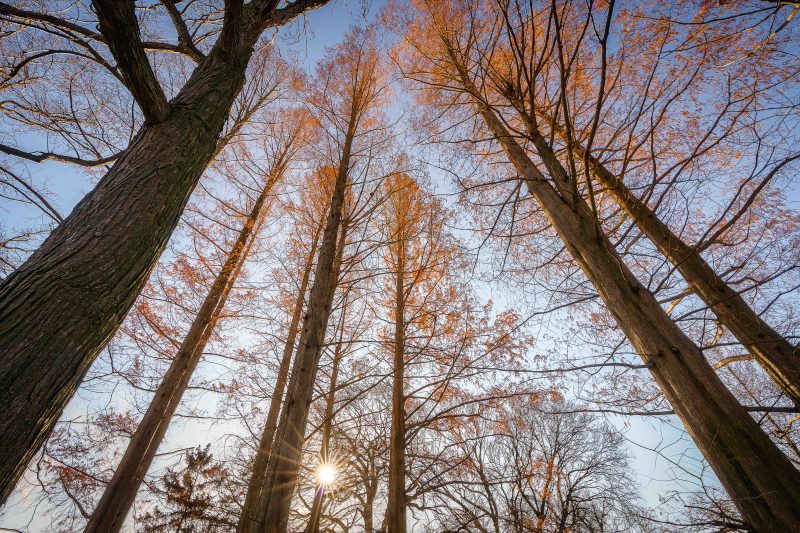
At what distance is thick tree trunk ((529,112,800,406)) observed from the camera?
2432 mm

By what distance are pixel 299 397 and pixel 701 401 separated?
2326mm

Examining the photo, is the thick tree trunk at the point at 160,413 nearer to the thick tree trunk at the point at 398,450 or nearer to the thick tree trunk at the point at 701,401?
the thick tree trunk at the point at 398,450

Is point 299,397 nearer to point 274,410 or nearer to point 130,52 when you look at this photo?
point 130,52

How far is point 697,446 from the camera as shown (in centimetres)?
134

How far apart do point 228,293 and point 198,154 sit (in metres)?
5.19

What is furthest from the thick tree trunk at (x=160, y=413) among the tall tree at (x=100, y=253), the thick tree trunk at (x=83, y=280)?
the thick tree trunk at (x=83, y=280)

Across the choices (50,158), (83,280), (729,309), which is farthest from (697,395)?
(50,158)

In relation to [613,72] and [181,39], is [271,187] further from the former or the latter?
[613,72]

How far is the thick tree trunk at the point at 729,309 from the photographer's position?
2432 millimetres

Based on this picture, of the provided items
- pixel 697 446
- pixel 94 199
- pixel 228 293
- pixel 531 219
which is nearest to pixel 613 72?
pixel 531 219

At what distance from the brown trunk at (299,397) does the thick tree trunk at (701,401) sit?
2076mm

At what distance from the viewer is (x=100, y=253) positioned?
1210 millimetres

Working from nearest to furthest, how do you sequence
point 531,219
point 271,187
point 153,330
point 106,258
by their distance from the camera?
point 106,258, point 531,219, point 153,330, point 271,187

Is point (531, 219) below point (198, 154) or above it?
above
